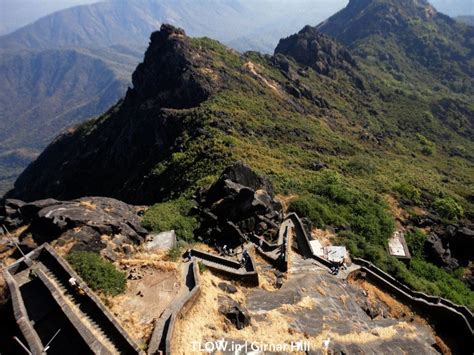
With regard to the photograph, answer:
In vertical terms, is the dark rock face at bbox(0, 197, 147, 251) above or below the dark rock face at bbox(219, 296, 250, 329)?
below

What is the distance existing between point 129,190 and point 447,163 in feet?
297

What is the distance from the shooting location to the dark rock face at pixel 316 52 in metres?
132

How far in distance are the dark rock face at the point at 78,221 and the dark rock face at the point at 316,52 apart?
11666 cm

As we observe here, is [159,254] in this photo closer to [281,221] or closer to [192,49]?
[281,221]

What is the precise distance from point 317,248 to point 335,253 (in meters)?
1.52

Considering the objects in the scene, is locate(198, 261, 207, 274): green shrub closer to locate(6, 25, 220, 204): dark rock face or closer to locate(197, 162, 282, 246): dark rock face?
locate(197, 162, 282, 246): dark rock face

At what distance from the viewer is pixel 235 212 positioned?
30.7 metres

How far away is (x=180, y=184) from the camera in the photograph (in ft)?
154

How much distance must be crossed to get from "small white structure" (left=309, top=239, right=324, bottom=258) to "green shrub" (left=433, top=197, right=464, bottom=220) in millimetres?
34237

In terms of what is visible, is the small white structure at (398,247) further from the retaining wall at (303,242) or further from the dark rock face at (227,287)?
the dark rock face at (227,287)

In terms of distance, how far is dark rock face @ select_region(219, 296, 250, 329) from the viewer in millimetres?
18641

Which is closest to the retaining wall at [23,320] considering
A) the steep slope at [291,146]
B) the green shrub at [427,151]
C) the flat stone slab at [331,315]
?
the flat stone slab at [331,315]

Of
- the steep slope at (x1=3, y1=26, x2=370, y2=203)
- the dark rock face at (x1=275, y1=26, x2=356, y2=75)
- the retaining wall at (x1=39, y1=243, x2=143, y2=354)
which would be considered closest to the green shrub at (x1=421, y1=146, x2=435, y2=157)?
the steep slope at (x1=3, y1=26, x2=370, y2=203)

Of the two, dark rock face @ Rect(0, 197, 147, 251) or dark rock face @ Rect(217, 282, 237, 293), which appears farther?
dark rock face @ Rect(0, 197, 147, 251)
